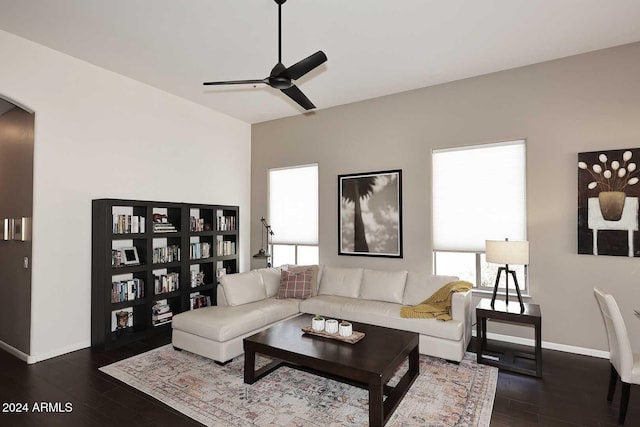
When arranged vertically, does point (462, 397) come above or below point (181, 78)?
below

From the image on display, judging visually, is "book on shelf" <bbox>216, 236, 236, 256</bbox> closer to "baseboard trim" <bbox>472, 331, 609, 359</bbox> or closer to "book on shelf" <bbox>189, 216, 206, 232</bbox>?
"book on shelf" <bbox>189, 216, 206, 232</bbox>

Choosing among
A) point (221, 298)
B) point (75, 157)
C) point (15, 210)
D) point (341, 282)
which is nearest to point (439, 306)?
point (341, 282)

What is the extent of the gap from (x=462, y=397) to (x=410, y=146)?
3301 mm

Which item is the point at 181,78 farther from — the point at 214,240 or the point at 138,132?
the point at 214,240

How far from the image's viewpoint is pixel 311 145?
19.5ft

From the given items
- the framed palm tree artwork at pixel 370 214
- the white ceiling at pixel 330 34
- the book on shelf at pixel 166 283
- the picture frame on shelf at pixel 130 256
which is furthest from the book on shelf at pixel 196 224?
the framed palm tree artwork at pixel 370 214

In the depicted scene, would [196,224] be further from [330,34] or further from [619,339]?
[619,339]

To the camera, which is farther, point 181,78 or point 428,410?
point 181,78

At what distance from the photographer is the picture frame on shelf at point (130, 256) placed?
4452 mm

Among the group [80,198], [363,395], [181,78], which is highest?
[181,78]

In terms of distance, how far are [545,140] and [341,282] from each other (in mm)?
3196

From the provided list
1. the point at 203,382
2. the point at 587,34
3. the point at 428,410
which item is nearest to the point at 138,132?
the point at 203,382

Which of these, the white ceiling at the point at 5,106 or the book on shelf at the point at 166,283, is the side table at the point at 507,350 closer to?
the book on shelf at the point at 166,283

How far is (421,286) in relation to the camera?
4488 millimetres
